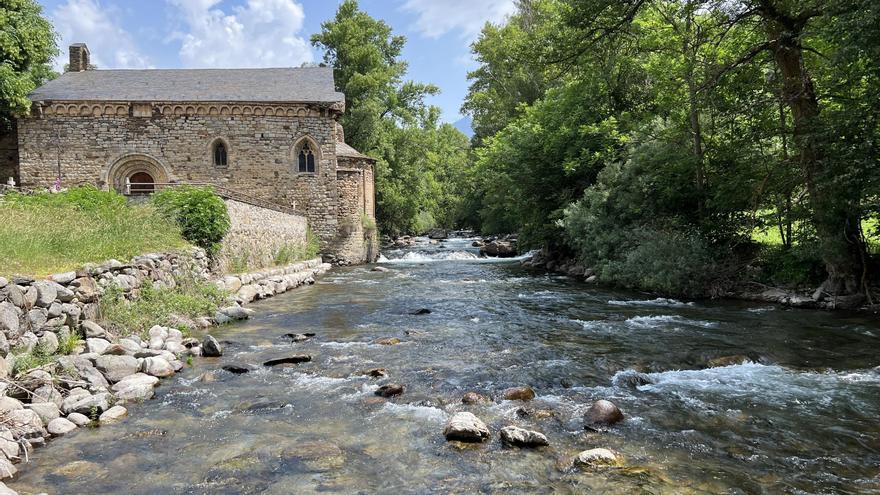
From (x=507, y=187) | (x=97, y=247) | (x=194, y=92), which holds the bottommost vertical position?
(x=97, y=247)

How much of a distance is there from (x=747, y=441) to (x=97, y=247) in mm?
10489

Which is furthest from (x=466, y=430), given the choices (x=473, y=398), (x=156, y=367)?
(x=156, y=367)

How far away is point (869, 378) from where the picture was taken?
7.06 metres

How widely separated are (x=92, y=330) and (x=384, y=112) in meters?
33.1

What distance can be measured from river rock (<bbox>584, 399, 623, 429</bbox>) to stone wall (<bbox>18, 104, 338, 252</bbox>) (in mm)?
21926

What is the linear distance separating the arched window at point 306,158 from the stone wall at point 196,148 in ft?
A: 0.98

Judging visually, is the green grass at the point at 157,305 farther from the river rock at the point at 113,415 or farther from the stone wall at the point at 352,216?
the stone wall at the point at 352,216

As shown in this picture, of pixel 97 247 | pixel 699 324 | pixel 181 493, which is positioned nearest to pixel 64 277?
pixel 97 247

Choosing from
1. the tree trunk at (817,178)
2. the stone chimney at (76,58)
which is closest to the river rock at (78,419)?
the tree trunk at (817,178)

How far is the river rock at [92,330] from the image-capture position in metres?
8.01

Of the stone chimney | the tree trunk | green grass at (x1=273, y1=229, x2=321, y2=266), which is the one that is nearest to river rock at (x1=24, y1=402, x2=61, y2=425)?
the tree trunk

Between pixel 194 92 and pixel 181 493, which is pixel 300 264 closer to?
pixel 194 92

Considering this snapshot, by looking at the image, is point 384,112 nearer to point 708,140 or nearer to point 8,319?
point 708,140

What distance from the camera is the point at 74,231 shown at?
10.2 meters
